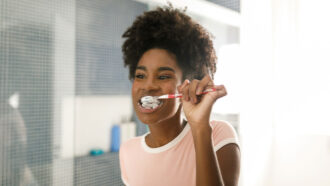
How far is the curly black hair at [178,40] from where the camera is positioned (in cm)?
72

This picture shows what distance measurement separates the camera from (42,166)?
2.44 ft

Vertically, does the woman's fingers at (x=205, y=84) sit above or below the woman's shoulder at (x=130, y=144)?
above

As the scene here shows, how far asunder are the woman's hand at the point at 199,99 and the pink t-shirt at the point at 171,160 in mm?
159

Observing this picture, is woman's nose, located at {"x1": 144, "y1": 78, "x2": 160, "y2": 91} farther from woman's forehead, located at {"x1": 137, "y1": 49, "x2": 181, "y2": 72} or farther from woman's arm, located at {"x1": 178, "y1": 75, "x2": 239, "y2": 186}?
woman's arm, located at {"x1": 178, "y1": 75, "x2": 239, "y2": 186}

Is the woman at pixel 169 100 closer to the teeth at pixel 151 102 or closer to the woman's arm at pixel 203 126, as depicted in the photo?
the teeth at pixel 151 102

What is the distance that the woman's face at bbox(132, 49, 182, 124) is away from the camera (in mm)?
702

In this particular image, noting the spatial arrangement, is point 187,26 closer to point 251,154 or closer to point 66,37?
point 66,37

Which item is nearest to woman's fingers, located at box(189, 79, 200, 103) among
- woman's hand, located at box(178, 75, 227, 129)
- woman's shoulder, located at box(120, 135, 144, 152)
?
woman's hand, located at box(178, 75, 227, 129)

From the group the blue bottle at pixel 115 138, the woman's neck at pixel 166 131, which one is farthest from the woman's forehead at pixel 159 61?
the blue bottle at pixel 115 138

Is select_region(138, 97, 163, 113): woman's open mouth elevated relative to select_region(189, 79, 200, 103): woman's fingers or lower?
lower

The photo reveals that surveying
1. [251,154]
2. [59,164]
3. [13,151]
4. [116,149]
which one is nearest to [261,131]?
[251,154]

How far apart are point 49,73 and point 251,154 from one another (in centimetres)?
118

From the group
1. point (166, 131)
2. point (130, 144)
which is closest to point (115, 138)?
point (130, 144)

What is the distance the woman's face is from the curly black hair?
0.07ft
